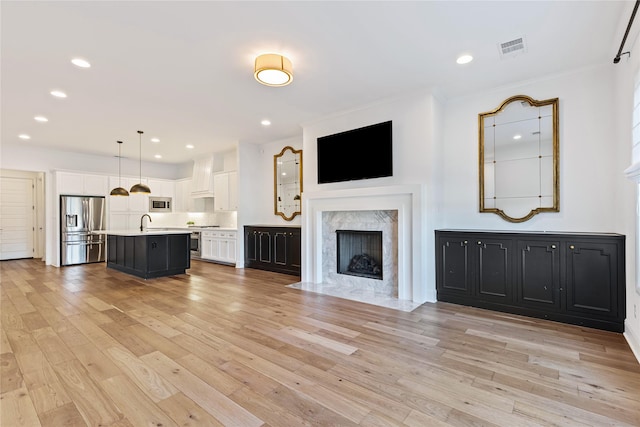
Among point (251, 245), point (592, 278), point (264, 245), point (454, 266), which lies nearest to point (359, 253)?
point (454, 266)

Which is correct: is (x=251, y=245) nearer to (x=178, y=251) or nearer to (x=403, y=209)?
(x=178, y=251)

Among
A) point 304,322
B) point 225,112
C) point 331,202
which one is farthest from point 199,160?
point 304,322

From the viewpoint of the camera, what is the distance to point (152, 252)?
5926mm

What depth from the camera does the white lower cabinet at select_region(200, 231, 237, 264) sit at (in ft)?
24.0

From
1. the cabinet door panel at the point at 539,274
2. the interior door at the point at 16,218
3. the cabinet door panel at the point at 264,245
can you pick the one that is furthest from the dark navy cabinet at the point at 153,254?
the cabinet door panel at the point at 539,274

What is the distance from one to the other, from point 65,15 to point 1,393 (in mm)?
3000

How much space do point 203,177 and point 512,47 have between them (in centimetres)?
766

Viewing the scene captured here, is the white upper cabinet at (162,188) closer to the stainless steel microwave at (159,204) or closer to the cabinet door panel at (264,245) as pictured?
the stainless steel microwave at (159,204)

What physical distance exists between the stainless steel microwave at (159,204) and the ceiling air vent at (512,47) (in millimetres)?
9222

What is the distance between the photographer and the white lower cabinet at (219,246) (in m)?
7.32

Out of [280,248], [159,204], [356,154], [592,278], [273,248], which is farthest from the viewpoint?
[159,204]

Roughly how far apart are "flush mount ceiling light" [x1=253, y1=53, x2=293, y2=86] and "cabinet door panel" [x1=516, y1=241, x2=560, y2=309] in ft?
11.0

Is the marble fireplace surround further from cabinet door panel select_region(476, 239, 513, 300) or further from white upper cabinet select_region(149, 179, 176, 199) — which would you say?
white upper cabinet select_region(149, 179, 176, 199)

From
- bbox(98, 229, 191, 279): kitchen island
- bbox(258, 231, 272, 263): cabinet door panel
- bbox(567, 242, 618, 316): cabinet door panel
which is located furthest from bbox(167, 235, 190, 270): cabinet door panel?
bbox(567, 242, 618, 316): cabinet door panel
